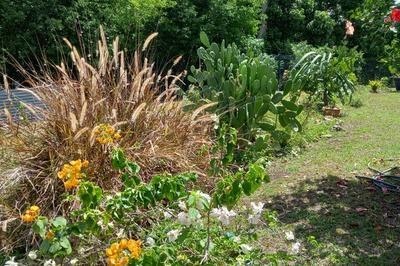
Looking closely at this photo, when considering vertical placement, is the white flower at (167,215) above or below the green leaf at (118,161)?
below

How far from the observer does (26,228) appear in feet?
10.2

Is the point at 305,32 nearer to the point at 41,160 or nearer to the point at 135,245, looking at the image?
the point at 41,160

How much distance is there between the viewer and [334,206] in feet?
13.2

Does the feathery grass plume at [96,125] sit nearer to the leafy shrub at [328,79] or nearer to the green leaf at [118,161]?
the green leaf at [118,161]

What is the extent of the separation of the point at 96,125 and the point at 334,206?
209cm

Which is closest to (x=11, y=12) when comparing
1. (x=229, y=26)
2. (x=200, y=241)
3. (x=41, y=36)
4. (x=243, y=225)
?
(x=41, y=36)

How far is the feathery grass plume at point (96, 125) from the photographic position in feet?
10.8

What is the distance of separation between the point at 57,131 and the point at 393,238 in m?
2.55

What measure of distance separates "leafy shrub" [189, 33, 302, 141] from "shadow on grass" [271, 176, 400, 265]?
1.07m

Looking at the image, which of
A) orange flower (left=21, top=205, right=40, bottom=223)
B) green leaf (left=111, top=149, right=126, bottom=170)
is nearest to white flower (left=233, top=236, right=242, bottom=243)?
green leaf (left=111, top=149, right=126, bottom=170)

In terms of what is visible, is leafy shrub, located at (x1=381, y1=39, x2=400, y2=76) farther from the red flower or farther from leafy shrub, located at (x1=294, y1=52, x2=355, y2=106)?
leafy shrub, located at (x1=294, y1=52, x2=355, y2=106)

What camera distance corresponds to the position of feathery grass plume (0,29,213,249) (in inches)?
129

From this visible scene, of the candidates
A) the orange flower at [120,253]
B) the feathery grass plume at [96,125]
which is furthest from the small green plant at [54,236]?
the feathery grass plume at [96,125]

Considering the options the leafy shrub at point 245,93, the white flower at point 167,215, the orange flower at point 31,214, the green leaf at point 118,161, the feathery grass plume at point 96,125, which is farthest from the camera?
the leafy shrub at point 245,93
